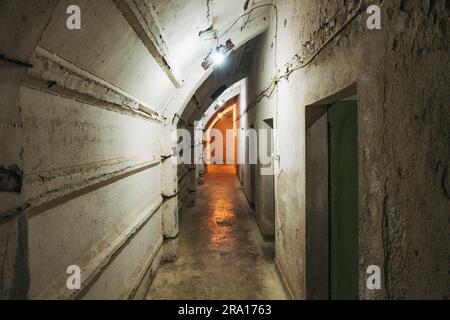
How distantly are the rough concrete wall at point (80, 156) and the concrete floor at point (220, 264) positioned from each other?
0.84 meters

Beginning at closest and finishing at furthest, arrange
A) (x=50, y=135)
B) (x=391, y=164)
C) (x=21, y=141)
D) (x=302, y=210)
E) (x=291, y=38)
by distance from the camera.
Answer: (x=21, y=141) → (x=391, y=164) → (x=50, y=135) → (x=302, y=210) → (x=291, y=38)

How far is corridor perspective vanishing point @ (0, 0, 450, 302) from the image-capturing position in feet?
4.08

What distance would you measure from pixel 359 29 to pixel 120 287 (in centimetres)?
303

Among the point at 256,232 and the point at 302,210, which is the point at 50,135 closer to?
the point at 302,210

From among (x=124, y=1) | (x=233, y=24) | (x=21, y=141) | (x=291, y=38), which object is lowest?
(x=21, y=141)

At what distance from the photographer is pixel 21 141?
1332 millimetres

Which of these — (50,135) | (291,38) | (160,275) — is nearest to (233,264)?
(160,275)

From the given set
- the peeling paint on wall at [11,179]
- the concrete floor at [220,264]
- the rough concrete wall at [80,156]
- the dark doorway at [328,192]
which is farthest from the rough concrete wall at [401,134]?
the concrete floor at [220,264]

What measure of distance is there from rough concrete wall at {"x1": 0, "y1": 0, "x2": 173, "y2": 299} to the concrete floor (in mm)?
836

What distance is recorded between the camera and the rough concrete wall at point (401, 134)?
1158mm

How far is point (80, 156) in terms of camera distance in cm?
210

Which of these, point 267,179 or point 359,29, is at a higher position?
point 359,29

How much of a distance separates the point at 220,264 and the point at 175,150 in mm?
2125
